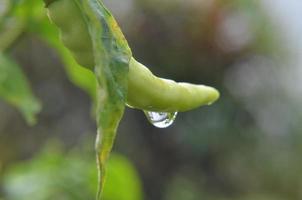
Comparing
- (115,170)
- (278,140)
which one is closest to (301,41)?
(278,140)

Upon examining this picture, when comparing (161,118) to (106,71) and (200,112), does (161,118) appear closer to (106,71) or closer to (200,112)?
(106,71)

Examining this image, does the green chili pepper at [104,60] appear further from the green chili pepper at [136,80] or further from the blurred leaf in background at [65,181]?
the blurred leaf in background at [65,181]

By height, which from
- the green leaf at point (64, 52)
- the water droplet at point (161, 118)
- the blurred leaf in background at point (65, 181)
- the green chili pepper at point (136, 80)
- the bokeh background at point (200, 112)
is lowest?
the bokeh background at point (200, 112)

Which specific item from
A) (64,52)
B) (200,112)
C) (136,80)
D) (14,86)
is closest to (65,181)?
(64,52)

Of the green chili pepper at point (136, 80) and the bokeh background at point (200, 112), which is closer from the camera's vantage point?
the green chili pepper at point (136, 80)

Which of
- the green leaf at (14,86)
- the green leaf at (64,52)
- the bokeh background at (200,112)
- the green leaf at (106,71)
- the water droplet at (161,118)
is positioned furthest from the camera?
the bokeh background at (200,112)

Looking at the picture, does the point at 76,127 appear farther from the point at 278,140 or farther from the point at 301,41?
the point at 301,41

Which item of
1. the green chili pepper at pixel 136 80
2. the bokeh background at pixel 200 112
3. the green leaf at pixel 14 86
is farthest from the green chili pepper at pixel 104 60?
the bokeh background at pixel 200 112
